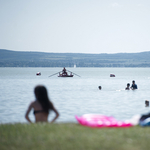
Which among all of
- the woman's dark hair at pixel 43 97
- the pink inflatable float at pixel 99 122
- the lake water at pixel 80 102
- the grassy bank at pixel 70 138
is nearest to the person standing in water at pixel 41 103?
the woman's dark hair at pixel 43 97

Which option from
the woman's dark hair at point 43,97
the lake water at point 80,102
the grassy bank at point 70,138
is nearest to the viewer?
the grassy bank at point 70,138

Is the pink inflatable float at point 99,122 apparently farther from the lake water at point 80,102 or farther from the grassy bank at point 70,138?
A: the lake water at point 80,102

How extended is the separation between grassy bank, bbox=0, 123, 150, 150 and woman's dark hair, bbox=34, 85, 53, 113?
23.1 inches

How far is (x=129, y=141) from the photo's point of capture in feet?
27.8

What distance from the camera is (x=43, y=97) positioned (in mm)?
10414

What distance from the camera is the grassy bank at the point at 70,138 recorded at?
7.94 m

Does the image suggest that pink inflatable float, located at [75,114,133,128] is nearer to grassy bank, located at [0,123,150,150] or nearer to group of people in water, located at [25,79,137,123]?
grassy bank, located at [0,123,150,150]

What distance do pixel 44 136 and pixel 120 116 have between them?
14.6 meters

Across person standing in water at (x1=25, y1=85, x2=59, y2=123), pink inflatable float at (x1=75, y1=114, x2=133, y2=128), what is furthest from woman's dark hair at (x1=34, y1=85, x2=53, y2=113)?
pink inflatable float at (x1=75, y1=114, x2=133, y2=128)

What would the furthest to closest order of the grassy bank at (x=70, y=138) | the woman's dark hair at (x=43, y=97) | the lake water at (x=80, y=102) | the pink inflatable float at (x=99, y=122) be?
the lake water at (x=80, y=102) < the pink inflatable float at (x=99, y=122) < the woman's dark hair at (x=43, y=97) < the grassy bank at (x=70, y=138)

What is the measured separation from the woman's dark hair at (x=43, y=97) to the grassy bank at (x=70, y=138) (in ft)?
1.93

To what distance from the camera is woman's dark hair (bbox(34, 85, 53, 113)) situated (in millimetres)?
10328

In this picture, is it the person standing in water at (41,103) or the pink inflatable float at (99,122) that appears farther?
the pink inflatable float at (99,122)

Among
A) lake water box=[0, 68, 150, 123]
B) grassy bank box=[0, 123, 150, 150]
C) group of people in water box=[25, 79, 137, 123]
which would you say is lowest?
lake water box=[0, 68, 150, 123]
